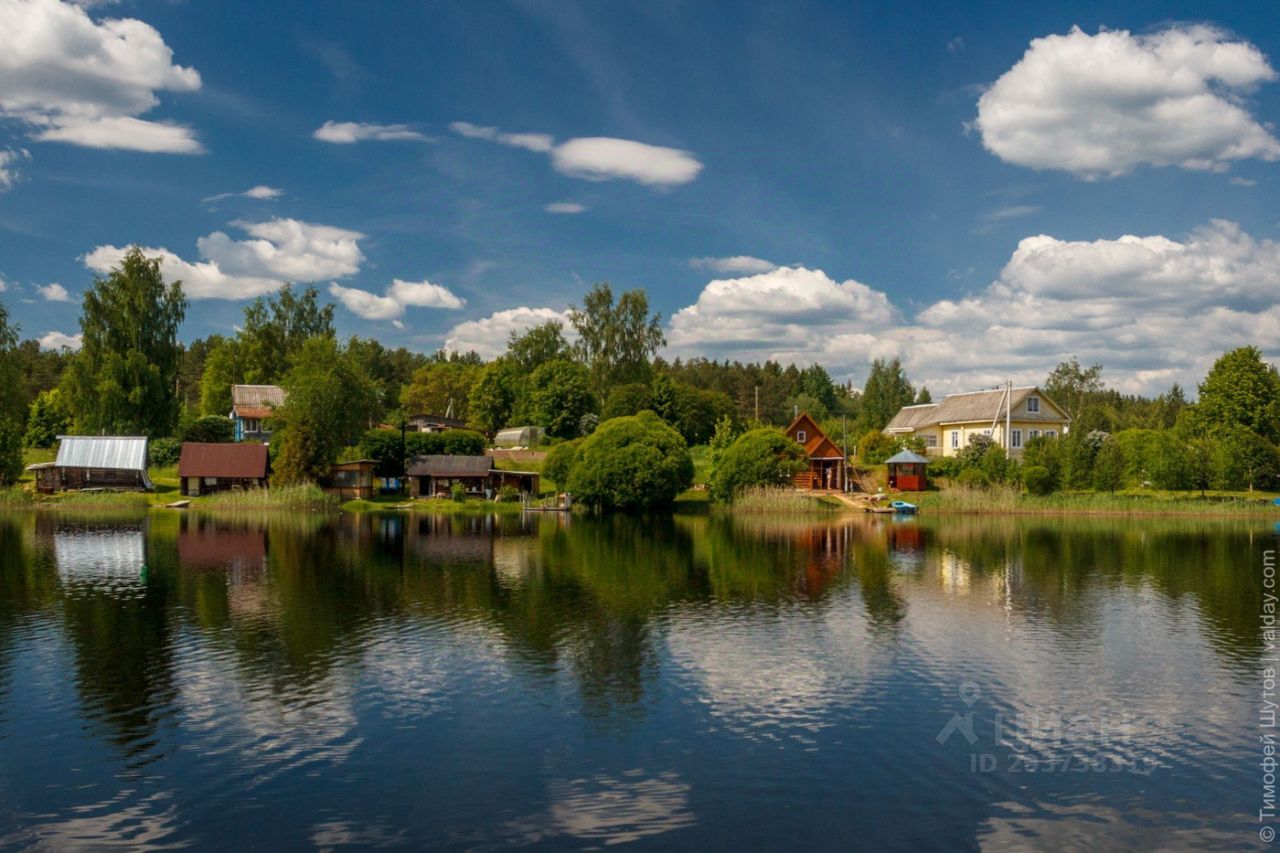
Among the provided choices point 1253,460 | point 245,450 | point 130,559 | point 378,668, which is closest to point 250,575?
point 130,559

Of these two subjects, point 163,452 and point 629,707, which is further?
point 163,452

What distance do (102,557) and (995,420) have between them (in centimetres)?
7366

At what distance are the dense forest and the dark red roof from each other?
207 centimetres

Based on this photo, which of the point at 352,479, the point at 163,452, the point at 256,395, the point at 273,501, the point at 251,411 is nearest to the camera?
the point at 273,501

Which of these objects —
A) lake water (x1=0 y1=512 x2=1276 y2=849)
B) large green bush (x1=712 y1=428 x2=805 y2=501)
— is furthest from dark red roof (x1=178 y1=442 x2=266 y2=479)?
lake water (x1=0 y1=512 x2=1276 y2=849)

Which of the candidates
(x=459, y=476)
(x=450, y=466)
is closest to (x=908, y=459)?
(x=459, y=476)

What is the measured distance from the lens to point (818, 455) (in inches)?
3152

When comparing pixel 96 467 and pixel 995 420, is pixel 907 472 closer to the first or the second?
pixel 995 420

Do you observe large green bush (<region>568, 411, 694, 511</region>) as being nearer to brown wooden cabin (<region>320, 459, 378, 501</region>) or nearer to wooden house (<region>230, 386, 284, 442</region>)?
brown wooden cabin (<region>320, 459, 378, 501</region>)

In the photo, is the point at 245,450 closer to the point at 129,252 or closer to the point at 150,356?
the point at 150,356

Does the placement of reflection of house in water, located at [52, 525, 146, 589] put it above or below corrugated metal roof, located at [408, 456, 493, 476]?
below

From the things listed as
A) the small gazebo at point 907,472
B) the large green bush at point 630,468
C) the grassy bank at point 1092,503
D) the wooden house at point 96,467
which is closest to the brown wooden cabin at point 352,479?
the wooden house at point 96,467

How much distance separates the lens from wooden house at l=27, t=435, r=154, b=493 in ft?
260

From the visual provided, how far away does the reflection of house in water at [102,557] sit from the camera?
3562 centimetres
